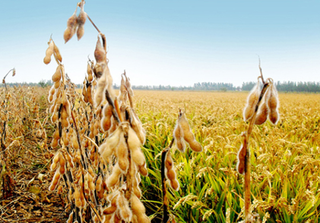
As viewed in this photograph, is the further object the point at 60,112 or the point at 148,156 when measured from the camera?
the point at 148,156

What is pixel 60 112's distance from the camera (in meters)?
1.10

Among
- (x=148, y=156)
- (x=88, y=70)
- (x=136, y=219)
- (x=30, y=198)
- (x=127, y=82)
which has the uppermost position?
(x=88, y=70)

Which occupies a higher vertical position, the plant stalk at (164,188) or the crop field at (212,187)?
the plant stalk at (164,188)

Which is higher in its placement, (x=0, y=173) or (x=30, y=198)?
(x=0, y=173)

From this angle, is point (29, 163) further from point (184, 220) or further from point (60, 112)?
point (60, 112)

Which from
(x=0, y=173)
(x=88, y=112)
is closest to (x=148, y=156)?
(x=88, y=112)

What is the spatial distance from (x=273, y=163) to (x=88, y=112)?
2.37 m

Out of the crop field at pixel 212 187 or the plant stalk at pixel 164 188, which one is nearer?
the plant stalk at pixel 164 188

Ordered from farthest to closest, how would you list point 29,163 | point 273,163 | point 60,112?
point 29,163 < point 273,163 < point 60,112

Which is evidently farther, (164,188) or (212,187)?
(212,187)

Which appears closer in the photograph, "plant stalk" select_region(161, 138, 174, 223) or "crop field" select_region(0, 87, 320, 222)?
"plant stalk" select_region(161, 138, 174, 223)

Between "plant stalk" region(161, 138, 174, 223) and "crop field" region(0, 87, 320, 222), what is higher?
"plant stalk" region(161, 138, 174, 223)

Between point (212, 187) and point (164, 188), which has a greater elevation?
point (164, 188)

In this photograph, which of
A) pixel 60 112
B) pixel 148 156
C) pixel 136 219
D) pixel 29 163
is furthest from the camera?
pixel 29 163
